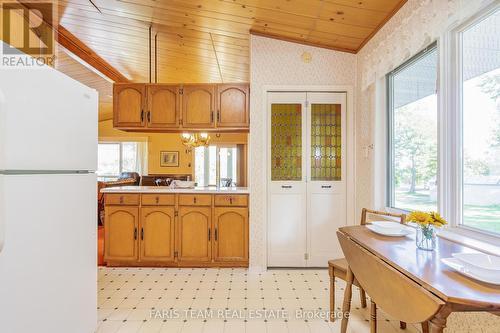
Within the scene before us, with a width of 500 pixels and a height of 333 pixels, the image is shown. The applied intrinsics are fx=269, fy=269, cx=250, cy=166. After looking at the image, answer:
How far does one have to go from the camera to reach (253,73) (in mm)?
2996

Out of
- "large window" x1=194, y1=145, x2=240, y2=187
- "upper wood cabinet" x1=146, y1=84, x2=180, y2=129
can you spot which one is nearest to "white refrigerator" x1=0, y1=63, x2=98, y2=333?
"upper wood cabinet" x1=146, y1=84, x2=180, y2=129

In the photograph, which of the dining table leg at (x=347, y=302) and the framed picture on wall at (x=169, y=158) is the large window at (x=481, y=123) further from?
the framed picture on wall at (x=169, y=158)

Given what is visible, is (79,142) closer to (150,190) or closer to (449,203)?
(150,190)

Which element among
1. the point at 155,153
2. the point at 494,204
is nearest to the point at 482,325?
the point at 494,204

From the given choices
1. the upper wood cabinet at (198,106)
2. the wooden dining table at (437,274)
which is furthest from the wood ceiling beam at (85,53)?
the wooden dining table at (437,274)

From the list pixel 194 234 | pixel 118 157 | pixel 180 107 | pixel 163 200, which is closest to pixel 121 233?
pixel 163 200

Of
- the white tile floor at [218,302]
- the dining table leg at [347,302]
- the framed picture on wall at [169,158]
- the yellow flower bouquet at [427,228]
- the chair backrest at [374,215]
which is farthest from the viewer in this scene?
the framed picture on wall at [169,158]

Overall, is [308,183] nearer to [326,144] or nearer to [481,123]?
[326,144]

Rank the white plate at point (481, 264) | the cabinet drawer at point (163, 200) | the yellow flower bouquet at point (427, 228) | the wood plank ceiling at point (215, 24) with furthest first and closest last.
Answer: the cabinet drawer at point (163, 200)
the wood plank ceiling at point (215, 24)
the yellow flower bouquet at point (427, 228)
the white plate at point (481, 264)

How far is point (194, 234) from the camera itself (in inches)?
120

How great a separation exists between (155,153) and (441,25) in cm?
813

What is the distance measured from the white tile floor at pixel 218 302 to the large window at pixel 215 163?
5565 mm

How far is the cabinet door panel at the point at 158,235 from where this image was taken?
3.04 meters

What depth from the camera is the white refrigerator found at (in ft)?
3.60
